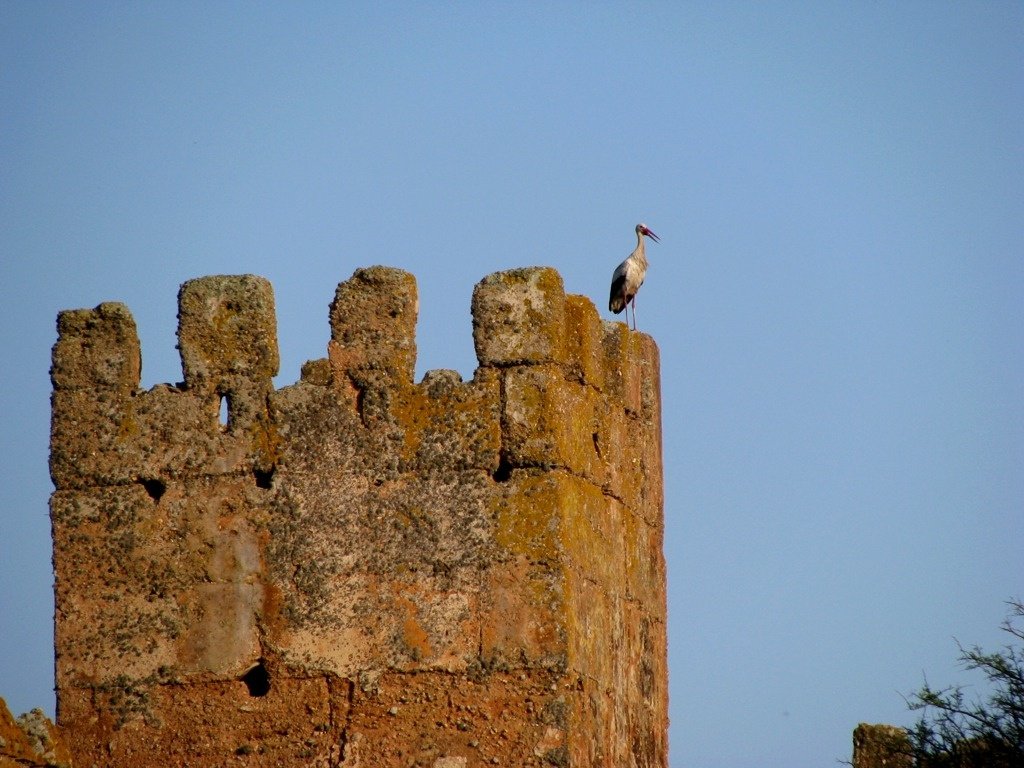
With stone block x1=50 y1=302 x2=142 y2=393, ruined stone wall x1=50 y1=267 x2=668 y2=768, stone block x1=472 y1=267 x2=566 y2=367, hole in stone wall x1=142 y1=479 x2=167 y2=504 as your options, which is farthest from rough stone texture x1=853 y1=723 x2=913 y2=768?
stone block x1=50 y1=302 x2=142 y2=393

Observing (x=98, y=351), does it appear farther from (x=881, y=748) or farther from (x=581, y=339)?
(x=881, y=748)

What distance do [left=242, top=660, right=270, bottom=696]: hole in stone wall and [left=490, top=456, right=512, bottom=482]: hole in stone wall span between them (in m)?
1.68

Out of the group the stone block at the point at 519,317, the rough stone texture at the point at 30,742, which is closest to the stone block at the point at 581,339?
the stone block at the point at 519,317

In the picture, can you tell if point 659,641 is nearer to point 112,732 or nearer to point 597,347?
point 597,347

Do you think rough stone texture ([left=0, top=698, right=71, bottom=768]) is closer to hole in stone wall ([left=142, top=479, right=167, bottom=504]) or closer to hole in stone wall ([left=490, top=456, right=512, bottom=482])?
hole in stone wall ([left=142, top=479, right=167, bottom=504])

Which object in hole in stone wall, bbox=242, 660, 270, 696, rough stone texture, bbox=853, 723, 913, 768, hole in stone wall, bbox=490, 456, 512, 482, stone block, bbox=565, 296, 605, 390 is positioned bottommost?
rough stone texture, bbox=853, 723, 913, 768

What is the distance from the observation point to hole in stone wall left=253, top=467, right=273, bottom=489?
538 inches

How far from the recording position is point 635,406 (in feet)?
47.3

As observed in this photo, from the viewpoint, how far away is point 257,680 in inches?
530

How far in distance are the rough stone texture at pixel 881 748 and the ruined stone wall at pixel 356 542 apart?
232 centimetres

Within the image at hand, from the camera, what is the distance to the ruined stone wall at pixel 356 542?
13016 mm

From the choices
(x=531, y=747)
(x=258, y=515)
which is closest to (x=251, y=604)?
(x=258, y=515)

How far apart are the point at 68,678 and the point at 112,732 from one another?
0.43m

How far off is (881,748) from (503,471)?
4204 millimetres
